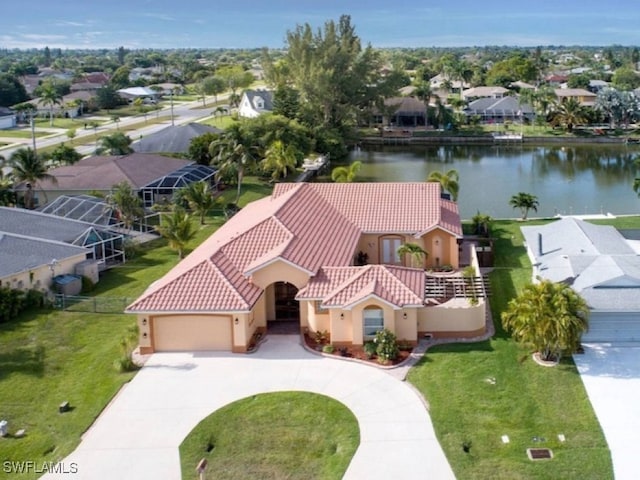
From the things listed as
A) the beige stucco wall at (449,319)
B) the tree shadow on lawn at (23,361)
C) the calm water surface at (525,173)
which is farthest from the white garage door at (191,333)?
the calm water surface at (525,173)

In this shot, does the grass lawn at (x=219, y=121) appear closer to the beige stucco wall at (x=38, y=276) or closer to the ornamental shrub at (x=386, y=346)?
the beige stucco wall at (x=38, y=276)

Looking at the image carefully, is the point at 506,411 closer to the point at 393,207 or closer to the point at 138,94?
the point at 393,207

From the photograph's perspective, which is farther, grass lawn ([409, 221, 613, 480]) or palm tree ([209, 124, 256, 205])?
palm tree ([209, 124, 256, 205])

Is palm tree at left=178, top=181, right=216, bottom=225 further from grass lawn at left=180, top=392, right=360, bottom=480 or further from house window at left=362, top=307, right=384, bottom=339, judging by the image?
grass lawn at left=180, top=392, right=360, bottom=480

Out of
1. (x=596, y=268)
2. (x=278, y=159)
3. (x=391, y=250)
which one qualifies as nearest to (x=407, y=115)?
(x=278, y=159)

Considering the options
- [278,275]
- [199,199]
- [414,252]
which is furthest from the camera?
[199,199]

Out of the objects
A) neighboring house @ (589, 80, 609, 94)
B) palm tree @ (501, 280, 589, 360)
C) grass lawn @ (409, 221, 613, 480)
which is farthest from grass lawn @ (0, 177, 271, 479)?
neighboring house @ (589, 80, 609, 94)

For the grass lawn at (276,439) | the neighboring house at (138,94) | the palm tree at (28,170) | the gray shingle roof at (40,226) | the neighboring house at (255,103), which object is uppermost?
the neighboring house at (138,94)
